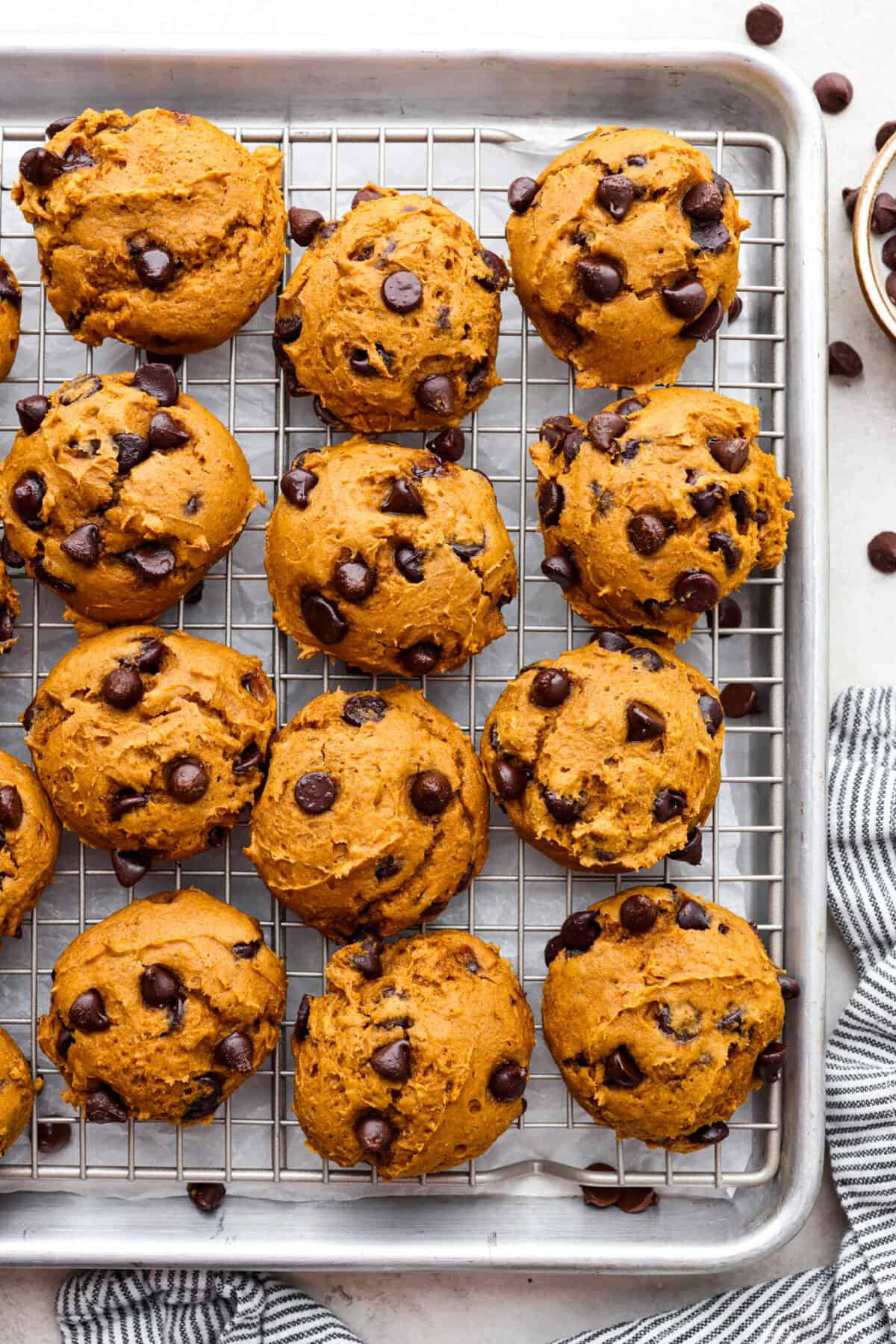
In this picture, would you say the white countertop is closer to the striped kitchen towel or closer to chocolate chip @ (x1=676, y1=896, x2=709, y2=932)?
the striped kitchen towel

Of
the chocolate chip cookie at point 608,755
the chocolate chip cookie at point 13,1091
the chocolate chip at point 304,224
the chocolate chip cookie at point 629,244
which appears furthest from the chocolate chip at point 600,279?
the chocolate chip cookie at point 13,1091

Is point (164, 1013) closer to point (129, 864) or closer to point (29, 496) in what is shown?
point (129, 864)

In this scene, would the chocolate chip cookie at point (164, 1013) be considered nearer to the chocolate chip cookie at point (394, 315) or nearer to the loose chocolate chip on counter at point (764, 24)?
the chocolate chip cookie at point (394, 315)

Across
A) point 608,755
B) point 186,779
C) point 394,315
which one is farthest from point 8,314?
point 608,755

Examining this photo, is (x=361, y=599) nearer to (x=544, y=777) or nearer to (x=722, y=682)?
(x=544, y=777)

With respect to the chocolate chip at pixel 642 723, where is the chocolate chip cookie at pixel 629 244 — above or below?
above

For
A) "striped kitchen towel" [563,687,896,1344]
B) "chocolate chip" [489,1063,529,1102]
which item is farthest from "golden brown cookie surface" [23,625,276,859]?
"striped kitchen towel" [563,687,896,1344]

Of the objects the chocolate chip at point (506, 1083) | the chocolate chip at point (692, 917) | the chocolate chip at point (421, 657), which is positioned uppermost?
the chocolate chip at point (421, 657)

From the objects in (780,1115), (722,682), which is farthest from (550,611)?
(780,1115)
